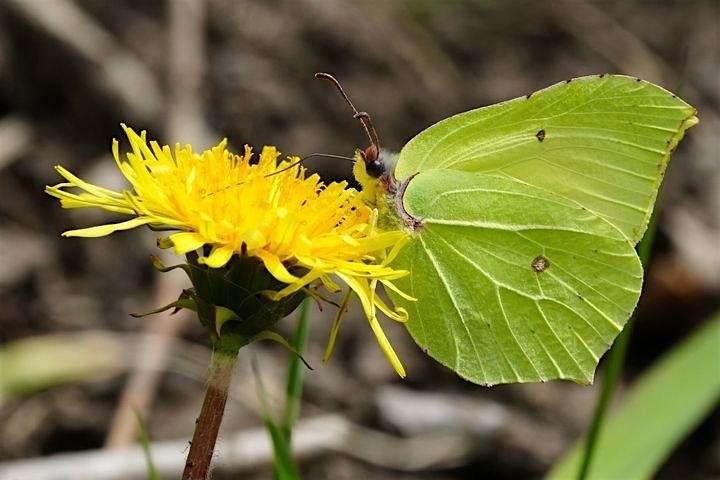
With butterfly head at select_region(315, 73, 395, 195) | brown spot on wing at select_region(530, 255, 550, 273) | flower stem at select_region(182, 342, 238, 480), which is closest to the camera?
flower stem at select_region(182, 342, 238, 480)

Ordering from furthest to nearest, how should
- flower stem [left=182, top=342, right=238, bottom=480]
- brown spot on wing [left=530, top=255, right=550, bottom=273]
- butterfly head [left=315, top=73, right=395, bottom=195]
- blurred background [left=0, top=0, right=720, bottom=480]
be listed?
blurred background [left=0, top=0, right=720, bottom=480], brown spot on wing [left=530, top=255, right=550, bottom=273], butterfly head [left=315, top=73, right=395, bottom=195], flower stem [left=182, top=342, right=238, bottom=480]

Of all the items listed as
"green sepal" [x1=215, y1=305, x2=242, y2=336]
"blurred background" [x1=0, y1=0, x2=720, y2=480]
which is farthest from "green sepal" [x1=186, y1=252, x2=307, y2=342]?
"blurred background" [x1=0, y1=0, x2=720, y2=480]

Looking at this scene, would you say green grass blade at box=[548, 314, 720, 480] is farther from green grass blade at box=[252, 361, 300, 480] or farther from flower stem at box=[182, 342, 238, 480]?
flower stem at box=[182, 342, 238, 480]

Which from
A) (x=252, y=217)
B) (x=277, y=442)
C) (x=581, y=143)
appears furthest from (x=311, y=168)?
(x=277, y=442)

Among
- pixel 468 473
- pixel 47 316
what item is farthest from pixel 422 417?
pixel 47 316

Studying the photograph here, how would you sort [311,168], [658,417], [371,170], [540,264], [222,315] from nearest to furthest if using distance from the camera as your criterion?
[222,315]
[371,170]
[540,264]
[658,417]
[311,168]

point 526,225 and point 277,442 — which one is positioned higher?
point 526,225

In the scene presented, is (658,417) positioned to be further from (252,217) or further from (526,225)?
(252,217)

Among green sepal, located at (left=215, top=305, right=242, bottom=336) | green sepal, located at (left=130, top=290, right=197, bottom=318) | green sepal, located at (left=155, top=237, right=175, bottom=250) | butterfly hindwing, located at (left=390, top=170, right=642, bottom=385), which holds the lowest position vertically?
green sepal, located at (left=215, top=305, right=242, bottom=336)

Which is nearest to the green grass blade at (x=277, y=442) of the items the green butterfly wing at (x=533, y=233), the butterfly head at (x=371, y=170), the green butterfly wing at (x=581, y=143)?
the green butterfly wing at (x=533, y=233)
